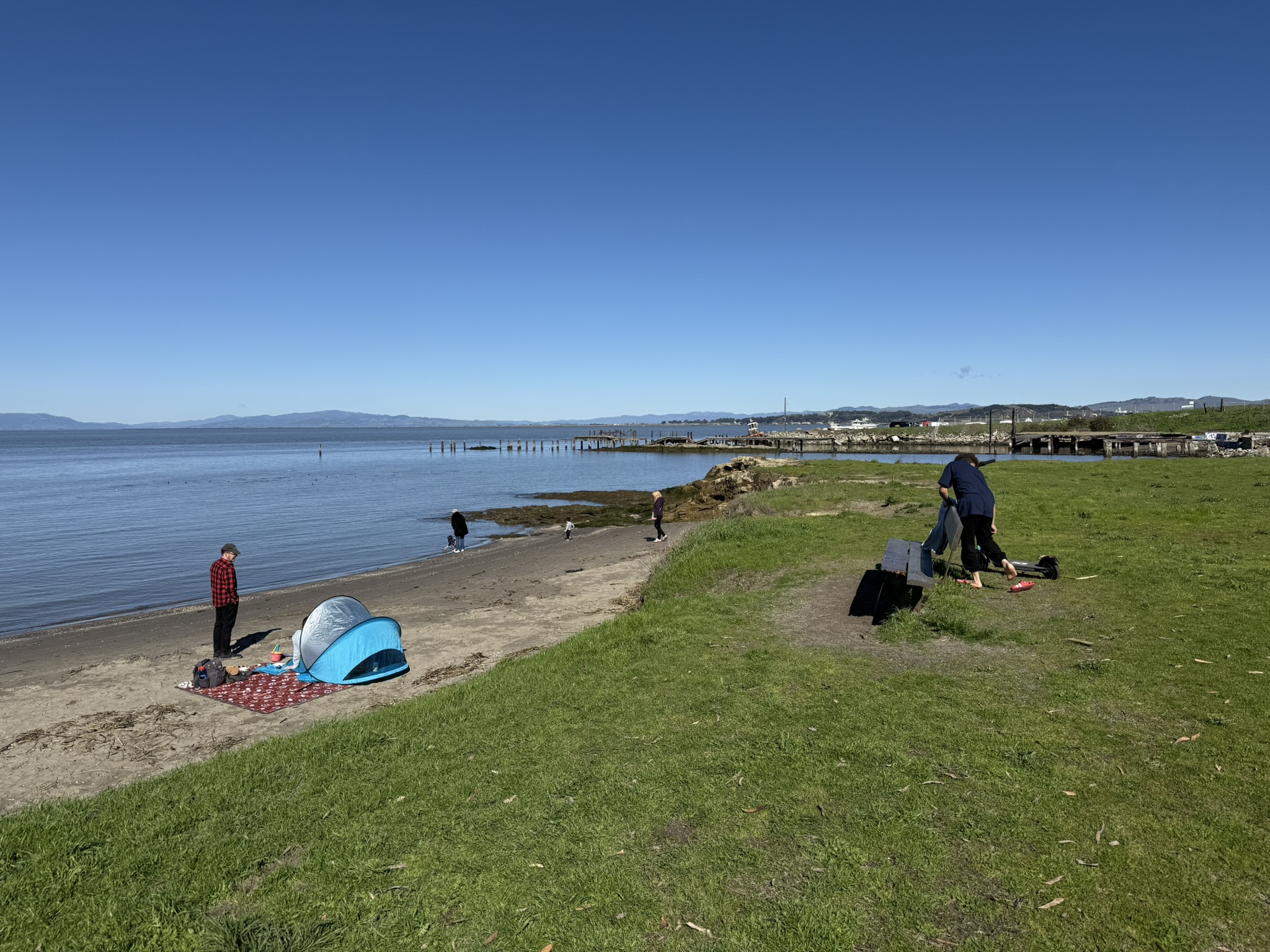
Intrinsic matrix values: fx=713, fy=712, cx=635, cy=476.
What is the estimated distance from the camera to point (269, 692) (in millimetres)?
11711

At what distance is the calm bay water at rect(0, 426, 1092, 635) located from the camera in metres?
25.9

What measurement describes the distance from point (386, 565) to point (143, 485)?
177ft

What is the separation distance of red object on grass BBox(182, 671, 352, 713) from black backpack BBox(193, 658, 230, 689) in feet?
0.24

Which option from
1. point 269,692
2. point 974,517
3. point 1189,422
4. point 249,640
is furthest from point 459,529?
point 1189,422

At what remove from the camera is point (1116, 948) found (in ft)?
13.2

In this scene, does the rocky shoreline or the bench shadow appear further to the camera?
the rocky shoreline

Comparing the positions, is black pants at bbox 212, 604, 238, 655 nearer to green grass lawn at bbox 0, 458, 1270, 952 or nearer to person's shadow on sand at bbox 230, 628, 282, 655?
person's shadow on sand at bbox 230, 628, 282, 655

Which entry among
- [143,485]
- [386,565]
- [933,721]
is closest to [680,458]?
[143,485]

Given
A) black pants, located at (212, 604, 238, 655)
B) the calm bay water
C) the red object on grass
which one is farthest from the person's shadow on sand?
the calm bay water

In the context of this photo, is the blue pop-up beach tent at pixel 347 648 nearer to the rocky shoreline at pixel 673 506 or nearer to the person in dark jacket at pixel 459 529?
the person in dark jacket at pixel 459 529

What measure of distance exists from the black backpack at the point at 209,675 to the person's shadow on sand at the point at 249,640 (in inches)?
103

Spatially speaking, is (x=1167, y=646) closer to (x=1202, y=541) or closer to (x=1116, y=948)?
(x=1116, y=948)

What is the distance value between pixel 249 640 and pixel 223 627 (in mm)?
1949

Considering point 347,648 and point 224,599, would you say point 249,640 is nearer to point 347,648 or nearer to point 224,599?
point 224,599
